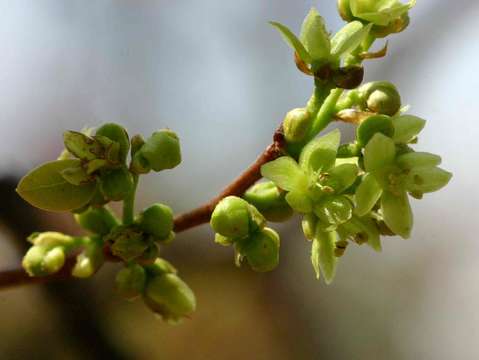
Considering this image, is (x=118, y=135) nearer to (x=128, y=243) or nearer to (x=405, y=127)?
(x=128, y=243)

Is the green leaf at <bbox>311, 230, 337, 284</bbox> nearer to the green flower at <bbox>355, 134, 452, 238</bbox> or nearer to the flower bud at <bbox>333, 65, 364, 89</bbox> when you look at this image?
the green flower at <bbox>355, 134, 452, 238</bbox>

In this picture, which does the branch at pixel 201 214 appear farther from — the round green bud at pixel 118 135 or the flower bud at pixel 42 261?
the round green bud at pixel 118 135

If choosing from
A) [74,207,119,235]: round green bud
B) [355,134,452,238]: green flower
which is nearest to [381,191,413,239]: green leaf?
[355,134,452,238]: green flower

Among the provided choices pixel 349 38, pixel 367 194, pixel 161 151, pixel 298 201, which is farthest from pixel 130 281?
pixel 349 38

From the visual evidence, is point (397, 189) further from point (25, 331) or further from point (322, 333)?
point (322, 333)

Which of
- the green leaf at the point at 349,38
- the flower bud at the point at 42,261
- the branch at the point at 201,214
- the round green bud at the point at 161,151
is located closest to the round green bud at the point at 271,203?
the branch at the point at 201,214

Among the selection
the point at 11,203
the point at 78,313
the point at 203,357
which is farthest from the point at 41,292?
the point at 203,357
